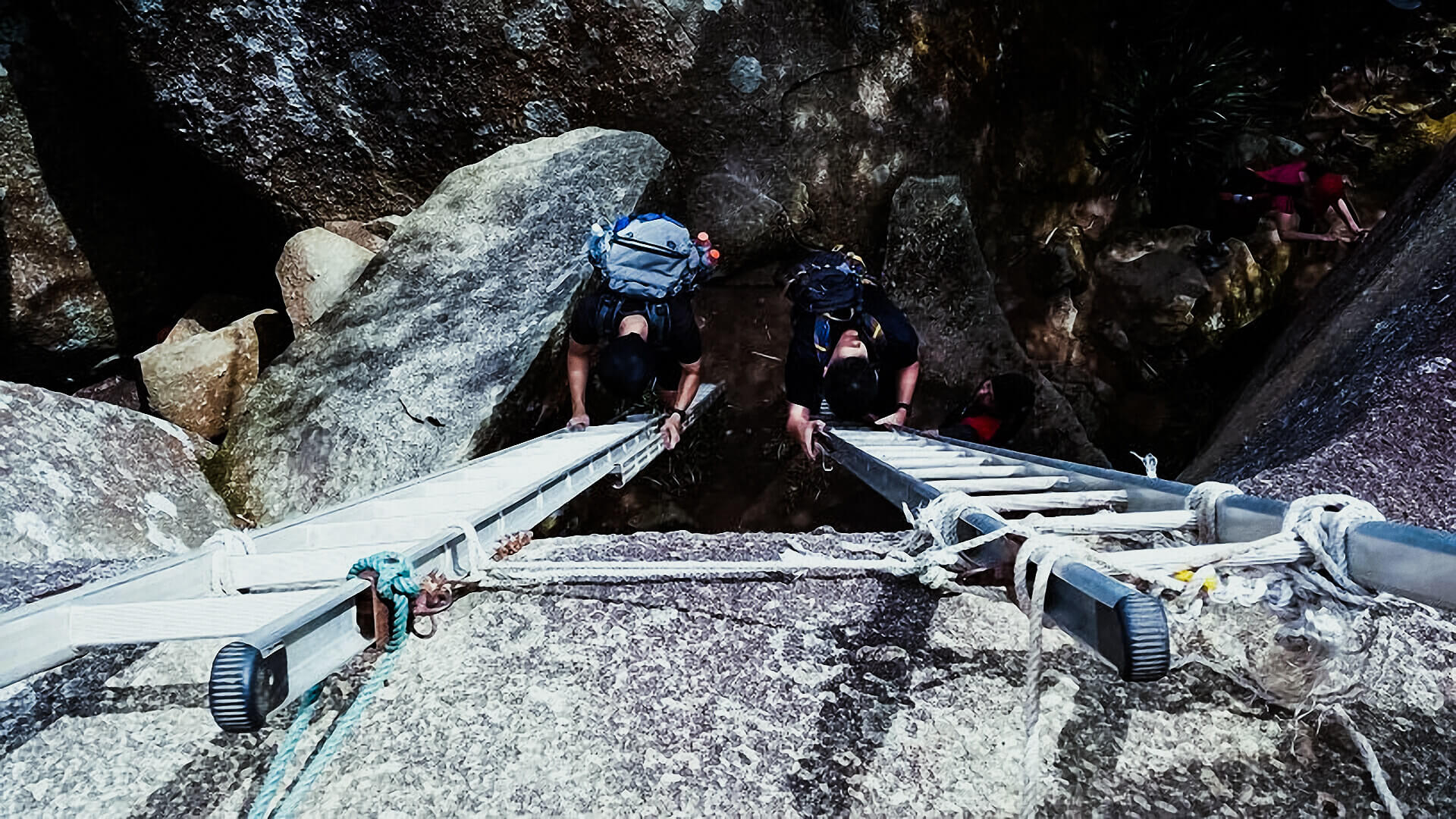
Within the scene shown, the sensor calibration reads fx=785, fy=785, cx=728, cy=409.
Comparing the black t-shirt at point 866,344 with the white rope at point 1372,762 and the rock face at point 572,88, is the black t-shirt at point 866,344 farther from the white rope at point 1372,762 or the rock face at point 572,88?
the white rope at point 1372,762

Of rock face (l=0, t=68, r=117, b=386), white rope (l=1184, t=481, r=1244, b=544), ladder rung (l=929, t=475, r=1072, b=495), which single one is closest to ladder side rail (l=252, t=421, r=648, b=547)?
ladder rung (l=929, t=475, r=1072, b=495)

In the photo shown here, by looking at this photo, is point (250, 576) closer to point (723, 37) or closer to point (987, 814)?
point (987, 814)

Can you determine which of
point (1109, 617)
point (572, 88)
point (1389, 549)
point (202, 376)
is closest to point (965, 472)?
point (1389, 549)

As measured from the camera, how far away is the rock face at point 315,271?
4.84m

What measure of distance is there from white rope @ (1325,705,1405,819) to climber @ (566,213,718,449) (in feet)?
9.24

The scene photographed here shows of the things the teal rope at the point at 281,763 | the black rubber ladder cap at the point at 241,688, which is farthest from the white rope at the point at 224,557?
the black rubber ladder cap at the point at 241,688

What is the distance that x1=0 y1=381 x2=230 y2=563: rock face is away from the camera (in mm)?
2914

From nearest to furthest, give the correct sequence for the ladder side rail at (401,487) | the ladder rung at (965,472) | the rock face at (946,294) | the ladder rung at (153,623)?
the ladder rung at (153,623)
the ladder side rail at (401,487)
the ladder rung at (965,472)
the rock face at (946,294)

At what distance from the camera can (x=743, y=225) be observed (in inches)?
226

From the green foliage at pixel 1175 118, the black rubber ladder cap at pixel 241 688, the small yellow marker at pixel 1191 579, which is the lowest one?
the small yellow marker at pixel 1191 579

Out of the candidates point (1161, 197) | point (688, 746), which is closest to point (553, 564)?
point (688, 746)

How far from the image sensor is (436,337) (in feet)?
13.9

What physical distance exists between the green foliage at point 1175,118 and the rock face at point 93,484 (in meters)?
7.05

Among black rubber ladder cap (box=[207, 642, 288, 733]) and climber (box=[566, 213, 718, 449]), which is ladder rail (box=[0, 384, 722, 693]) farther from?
climber (box=[566, 213, 718, 449])
